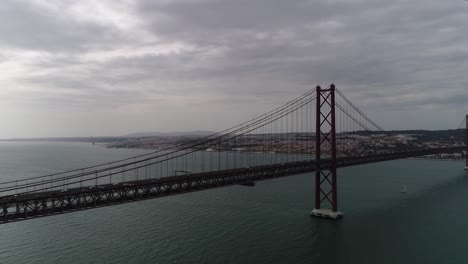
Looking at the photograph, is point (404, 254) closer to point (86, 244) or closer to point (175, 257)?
point (175, 257)

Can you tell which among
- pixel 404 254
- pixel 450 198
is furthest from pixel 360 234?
pixel 450 198

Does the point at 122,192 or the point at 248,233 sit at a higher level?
A: the point at 122,192

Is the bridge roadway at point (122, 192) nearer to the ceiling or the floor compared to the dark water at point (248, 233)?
nearer to the ceiling

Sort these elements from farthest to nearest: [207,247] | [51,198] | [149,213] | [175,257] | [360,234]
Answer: [149,213], [360,234], [207,247], [175,257], [51,198]

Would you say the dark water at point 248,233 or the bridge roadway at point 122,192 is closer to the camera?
the bridge roadway at point 122,192

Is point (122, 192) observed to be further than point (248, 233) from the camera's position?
No

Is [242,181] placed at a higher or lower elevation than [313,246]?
higher
